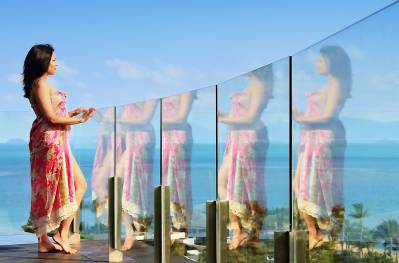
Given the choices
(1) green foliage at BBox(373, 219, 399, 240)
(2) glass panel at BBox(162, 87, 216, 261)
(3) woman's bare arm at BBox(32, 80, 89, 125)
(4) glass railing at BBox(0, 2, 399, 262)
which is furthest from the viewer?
(3) woman's bare arm at BBox(32, 80, 89, 125)

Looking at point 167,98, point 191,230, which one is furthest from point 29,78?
point 191,230

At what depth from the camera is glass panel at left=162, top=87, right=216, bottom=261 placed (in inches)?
163

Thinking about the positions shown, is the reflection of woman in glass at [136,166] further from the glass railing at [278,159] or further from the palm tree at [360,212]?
the palm tree at [360,212]

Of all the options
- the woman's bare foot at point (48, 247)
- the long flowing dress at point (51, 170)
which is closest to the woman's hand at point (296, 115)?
the long flowing dress at point (51, 170)

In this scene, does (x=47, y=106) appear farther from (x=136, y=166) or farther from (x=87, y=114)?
(x=136, y=166)

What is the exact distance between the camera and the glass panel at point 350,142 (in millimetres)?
2201

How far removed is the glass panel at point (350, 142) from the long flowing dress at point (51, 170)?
11.3 feet

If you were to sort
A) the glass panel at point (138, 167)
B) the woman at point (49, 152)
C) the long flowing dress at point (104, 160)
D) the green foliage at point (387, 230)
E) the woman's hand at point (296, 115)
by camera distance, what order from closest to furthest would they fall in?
the green foliage at point (387, 230), the woman's hand at point (296, 115), the glass panel at point (138, 167), the woman at point (49, 152), the long flowing dress at point (104, 160)

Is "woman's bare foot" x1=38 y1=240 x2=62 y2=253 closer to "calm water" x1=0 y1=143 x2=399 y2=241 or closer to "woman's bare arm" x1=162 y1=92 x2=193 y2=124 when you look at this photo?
"calm water" x1=0 y1=143 x2=399 y2=241

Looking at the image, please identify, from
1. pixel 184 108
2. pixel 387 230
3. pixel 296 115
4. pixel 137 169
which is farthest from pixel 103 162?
pixel 387 230

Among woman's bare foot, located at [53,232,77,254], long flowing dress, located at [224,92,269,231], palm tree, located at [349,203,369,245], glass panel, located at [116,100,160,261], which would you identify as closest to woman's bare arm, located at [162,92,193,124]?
glass panel, located at [116,100,160,261]

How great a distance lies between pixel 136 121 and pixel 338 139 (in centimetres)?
312

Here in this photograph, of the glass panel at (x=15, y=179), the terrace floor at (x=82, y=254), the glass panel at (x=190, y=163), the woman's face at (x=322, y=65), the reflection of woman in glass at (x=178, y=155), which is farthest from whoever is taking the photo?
the glass panel at (x=15, y=179)

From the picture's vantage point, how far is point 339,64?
101 inches
